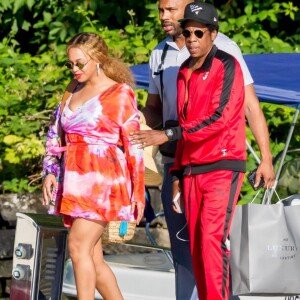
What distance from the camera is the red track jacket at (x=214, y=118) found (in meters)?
6.20

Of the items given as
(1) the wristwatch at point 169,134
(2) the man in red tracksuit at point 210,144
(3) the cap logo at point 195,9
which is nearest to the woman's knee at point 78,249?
(2) the man in red tracksuit at point 210,144

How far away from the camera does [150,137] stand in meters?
6.19

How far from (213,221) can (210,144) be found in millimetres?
360

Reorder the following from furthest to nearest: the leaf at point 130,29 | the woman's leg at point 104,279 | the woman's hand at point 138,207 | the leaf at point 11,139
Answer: the leaf at point 130,29 < the leaf at point 11,139 < the woman's leg at point 104,279 < the woman's hand at point 138,207

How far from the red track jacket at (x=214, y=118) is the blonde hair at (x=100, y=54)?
1.39ft

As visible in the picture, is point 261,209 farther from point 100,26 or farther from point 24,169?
point 100,26

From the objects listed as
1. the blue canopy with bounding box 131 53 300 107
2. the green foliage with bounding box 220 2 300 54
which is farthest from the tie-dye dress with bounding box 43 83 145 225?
the green foliage with bounding box 220 2 300 54

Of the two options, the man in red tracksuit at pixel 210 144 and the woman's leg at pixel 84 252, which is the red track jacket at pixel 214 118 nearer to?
the man in red tracksuit at pixel 210 144

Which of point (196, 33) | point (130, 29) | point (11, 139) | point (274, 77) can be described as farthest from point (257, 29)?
point (196, 33)

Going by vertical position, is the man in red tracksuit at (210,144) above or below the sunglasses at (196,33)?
below

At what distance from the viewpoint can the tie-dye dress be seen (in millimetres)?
6379

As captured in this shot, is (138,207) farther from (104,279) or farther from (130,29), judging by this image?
(130,29)

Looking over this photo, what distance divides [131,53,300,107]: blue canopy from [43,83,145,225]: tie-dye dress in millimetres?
1092

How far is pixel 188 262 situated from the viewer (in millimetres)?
6770
